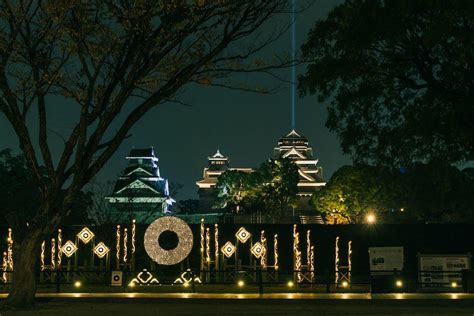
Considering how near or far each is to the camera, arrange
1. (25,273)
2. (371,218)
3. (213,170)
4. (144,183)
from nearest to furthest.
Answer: (25,273), (371,218), (144,183), (213,170)

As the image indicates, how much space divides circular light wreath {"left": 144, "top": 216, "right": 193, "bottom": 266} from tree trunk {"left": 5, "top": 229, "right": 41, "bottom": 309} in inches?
603

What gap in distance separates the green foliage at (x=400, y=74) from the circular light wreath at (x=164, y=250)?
9.80 m

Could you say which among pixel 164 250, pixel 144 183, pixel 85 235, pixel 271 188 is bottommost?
pixel 164 250

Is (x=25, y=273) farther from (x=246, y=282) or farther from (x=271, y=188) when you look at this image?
(x=271, y=188)

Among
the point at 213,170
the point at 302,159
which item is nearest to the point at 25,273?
the point at 302,159

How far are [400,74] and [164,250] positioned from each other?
14099 millimetres

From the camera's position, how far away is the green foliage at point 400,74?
2289 cm

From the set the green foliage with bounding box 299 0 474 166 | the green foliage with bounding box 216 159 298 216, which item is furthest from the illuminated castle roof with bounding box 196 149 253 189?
the green foliage with bounding box 299 0 474 166

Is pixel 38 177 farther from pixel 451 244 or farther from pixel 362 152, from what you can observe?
pixel 451 244

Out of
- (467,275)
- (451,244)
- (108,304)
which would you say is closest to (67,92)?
(108,304)

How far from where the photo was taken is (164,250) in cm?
3434

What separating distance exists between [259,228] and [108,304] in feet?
69.2

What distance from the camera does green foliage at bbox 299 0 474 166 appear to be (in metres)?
22.9

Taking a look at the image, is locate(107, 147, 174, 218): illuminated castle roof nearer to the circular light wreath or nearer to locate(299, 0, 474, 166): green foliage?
the circular light wreath
